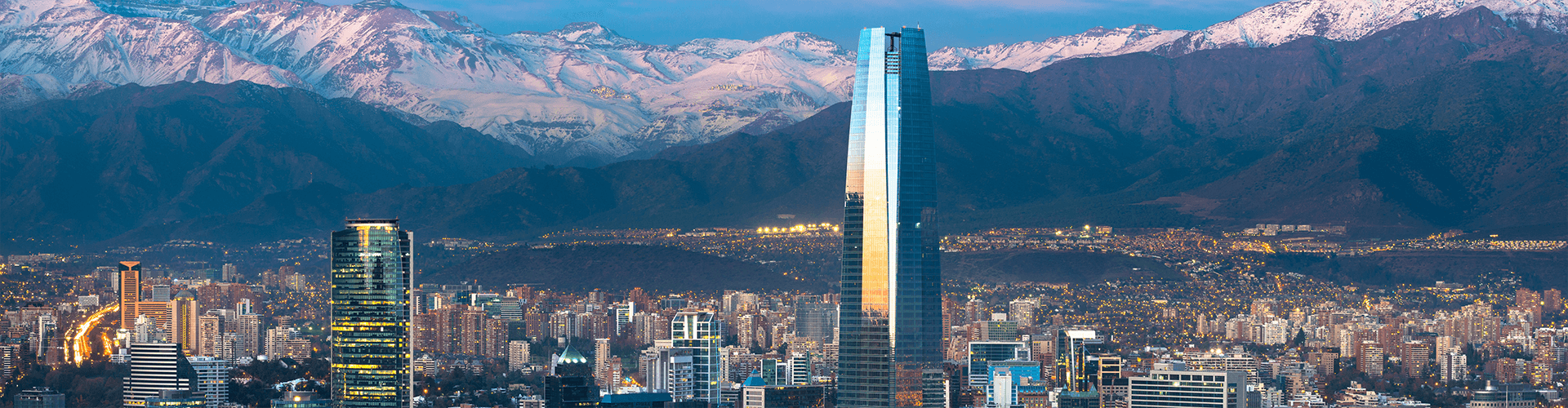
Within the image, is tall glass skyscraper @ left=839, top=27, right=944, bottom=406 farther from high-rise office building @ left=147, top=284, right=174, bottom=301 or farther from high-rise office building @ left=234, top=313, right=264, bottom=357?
high-rise office building @ left=147, top=284, right=174, bottom=301

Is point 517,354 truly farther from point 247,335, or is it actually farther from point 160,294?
point 160,294

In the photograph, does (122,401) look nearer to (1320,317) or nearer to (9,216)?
(1320,317)

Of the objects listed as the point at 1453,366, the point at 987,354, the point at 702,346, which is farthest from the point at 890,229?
→ the point at 1453,366

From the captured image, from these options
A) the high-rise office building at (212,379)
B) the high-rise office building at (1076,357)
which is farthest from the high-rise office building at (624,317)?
the high-rise office building at (1076,357)

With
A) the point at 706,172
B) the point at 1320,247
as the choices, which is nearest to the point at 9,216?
the point at 706,172

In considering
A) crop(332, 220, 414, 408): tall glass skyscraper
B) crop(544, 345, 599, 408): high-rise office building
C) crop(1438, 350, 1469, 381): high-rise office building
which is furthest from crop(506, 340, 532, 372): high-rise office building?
crop(332, 220, 414, 408): tall glass skyscraper

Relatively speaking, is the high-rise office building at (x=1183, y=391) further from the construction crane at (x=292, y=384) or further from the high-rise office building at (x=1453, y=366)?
the construction crane at (x=292, y=384)

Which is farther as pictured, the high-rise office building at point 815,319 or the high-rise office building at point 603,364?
the high-rise office building at point 815,319

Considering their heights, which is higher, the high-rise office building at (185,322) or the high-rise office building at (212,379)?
the high-rise office building at (185,322)
